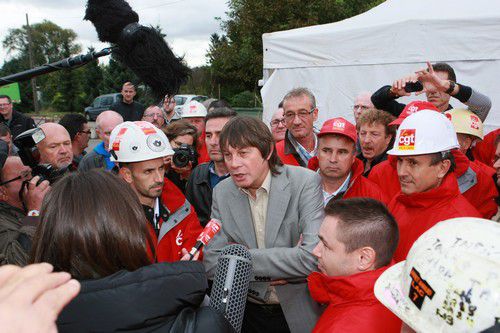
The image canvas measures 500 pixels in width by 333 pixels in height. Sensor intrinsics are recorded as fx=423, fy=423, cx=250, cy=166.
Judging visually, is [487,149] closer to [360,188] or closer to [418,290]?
[360,188]

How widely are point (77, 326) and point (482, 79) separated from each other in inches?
221

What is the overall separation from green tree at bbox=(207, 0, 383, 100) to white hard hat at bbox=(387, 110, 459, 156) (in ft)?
83.6

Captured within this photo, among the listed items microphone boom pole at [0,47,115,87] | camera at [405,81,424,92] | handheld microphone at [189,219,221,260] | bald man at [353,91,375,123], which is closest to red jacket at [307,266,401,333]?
handheld microphone at [189,219,221,260]

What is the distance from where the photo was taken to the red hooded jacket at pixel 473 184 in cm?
305

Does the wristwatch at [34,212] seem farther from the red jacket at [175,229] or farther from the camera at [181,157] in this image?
the camera at [181,157]

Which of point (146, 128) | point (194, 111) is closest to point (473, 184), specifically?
point (146, 128)

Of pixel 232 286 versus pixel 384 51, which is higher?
pixel 384 51

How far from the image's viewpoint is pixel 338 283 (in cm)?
180

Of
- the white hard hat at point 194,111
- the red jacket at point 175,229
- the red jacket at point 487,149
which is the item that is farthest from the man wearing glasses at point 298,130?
the white hard hat at point 194,111

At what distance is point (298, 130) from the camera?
366cm

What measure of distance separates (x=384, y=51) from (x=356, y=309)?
505 centimetres

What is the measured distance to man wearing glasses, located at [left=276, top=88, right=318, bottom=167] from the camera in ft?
12.0

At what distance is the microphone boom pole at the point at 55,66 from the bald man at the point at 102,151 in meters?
2.17

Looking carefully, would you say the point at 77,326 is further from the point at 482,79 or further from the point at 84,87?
the point at 84,87
